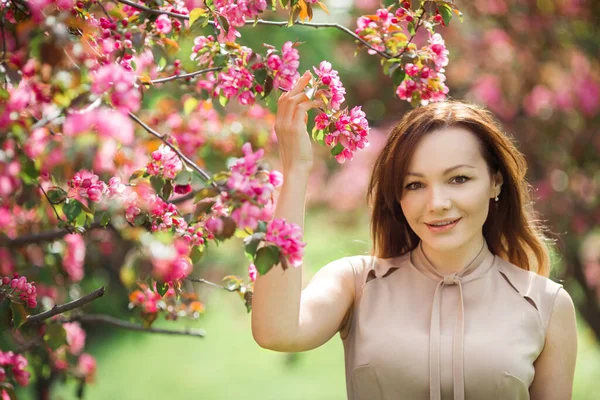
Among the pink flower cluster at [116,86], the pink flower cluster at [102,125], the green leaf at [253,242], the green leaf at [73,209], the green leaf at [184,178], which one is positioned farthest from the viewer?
the green leaf at [73,209]

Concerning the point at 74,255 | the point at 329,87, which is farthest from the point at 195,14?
the point at 74,255

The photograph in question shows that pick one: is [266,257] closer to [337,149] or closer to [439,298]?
[337,149]

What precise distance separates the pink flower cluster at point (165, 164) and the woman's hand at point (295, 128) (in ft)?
0.81

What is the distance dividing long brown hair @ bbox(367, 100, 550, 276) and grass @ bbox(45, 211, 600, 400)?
344 centimetres

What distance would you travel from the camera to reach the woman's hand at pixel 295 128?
1.67 metres

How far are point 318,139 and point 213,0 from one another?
0.41 meters

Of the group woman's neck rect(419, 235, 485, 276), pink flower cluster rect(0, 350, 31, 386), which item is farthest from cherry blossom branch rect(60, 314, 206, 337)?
woman's neck rect(419, 235, 485, 276)

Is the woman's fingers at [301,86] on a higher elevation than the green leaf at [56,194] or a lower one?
higher

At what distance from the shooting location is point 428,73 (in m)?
1.94

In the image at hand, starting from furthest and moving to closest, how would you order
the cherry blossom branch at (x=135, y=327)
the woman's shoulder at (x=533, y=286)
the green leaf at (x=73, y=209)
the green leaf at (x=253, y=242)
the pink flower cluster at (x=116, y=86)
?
the cherry blossom branch at (x=135, y=327)
the woman's shoulder at (x=533, y=286)
the green leaf at (x=73, y=209)
the green leaf at (x=253, y=242)
the pink flower cluster at (x=116, y=86)

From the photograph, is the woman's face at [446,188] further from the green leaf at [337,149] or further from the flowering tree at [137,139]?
the green leaf at [337,149]

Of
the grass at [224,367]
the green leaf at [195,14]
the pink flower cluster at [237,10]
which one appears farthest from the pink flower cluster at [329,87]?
the grass at [224,367]

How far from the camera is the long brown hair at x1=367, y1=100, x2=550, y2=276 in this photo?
6.66 feet

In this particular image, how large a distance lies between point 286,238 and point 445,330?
0.80 m
